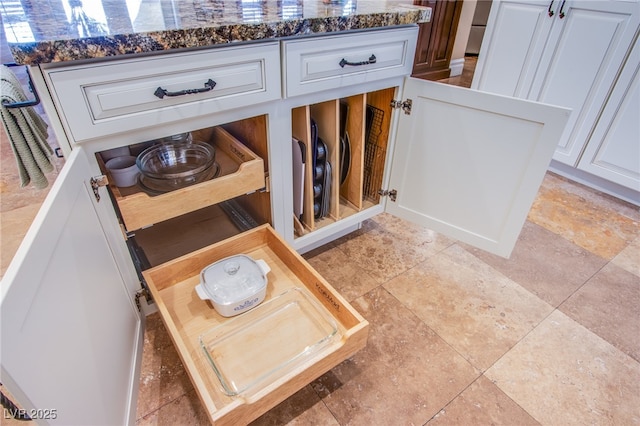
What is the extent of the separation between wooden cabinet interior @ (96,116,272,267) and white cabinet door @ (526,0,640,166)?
5.81 feet

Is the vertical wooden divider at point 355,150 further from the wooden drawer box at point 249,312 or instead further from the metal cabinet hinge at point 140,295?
the metal cabinet hinge at point 140,295

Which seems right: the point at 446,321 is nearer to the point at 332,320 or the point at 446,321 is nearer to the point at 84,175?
the point at 332,320

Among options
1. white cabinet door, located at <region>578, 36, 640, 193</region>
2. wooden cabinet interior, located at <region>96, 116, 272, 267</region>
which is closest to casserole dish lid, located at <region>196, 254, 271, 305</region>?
wooden cabinet interior, located at <region>96, 116, 272, 267</region>

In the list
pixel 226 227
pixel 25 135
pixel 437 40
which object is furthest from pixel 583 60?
pixel 25 135

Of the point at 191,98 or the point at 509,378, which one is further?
the point at 509,378

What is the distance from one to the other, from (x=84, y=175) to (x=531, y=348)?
1.36 meters

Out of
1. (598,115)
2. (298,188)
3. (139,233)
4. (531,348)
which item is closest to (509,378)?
(531,348)

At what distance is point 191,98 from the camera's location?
871 mm

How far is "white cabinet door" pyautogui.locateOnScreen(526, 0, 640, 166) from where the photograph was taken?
1727mm

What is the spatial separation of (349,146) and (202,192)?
0.64m

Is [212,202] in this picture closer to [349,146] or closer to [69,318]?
[69,318]

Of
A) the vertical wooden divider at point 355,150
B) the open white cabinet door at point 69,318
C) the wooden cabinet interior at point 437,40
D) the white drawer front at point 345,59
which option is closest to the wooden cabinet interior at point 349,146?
the vertical wooden divider at point 355,150

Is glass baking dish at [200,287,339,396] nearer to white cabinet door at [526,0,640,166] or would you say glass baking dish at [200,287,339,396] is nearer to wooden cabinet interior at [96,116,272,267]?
wooden cabinet interior at [96,116,272,267]

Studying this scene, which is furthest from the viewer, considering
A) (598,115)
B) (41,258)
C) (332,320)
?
(598,115)
